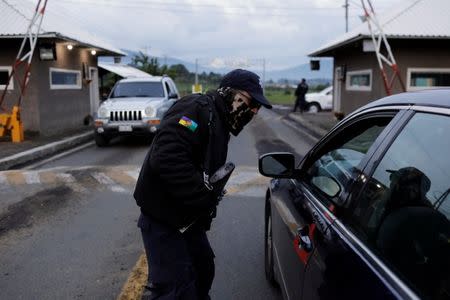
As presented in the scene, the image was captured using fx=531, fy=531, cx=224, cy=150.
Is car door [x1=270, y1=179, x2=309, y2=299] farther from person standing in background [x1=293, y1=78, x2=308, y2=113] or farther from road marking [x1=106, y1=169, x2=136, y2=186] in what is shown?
person standing in background [x1=293, y1=78, x2=308, y2=113]

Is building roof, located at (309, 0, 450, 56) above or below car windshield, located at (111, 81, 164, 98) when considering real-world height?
above

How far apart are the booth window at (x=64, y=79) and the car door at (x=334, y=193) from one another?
1509 centimetres

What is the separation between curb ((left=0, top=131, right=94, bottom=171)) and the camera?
1059cm

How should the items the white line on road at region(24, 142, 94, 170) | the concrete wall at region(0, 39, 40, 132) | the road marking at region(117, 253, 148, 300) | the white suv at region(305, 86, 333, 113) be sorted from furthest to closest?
the white suv at region(305, 86, 333, 113)
the concrete wall at region(0, 39, 40, 132)
the white line on road at region(24, 142, 94, 170)
the road marking at region(117, 253, 148, 300)

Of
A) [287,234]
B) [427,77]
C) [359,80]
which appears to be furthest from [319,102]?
[287,234]

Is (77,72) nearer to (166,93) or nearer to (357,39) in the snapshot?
(166,93)

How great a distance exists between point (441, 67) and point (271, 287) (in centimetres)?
1439

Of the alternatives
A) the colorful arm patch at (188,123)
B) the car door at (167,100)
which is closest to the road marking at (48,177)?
the car door at (167,100)

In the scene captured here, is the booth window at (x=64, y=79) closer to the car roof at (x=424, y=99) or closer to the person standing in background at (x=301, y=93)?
the person standing in background at (x=301, y=93)

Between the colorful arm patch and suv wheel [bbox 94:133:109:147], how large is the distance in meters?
11.7

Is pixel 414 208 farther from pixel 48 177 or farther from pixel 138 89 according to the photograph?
pixel 138 89

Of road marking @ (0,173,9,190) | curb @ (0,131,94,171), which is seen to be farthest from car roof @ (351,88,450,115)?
curb @ (0,131,94,171)

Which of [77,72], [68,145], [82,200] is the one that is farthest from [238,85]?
[77,72]

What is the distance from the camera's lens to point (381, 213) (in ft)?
6.82
